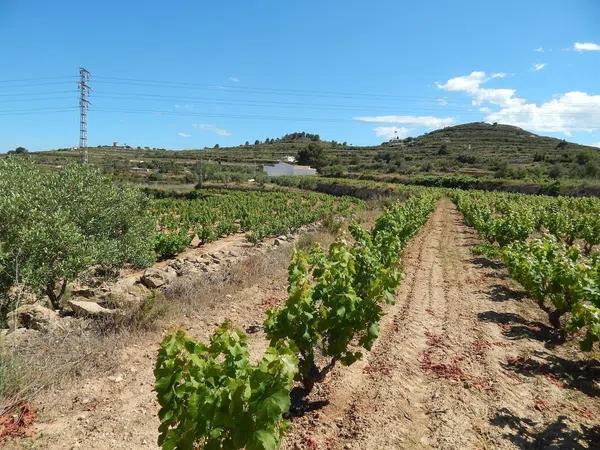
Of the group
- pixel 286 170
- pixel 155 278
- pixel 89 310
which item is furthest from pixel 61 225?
pixel 286 170

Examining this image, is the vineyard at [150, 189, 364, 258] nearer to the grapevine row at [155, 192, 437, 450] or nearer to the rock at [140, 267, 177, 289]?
the rock at [140, 267, 177, 289]

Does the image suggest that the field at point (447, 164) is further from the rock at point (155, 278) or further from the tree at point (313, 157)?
the rock at point (155, 278)

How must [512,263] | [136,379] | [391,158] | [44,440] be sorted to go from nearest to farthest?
[44,440] < [136,379] < [512,263] < [391,158]

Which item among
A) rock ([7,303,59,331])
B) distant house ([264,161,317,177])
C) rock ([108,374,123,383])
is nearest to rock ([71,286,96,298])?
rock ([7,303,59,331])

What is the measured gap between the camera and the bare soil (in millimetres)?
4664

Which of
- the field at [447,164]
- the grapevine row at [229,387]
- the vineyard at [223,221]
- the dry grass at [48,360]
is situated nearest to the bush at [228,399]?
the grapevine row at [229,387]

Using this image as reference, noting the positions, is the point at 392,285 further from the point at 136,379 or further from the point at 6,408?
the point at 6,408

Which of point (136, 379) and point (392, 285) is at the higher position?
point (392, 285)

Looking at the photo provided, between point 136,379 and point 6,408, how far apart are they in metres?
1.44

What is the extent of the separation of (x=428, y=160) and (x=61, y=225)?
306 feet

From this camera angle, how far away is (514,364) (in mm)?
6711

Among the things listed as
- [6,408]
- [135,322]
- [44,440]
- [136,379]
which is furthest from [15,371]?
[135,322]

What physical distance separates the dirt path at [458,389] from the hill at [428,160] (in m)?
47.1

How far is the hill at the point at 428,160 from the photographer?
64562 millimetres
